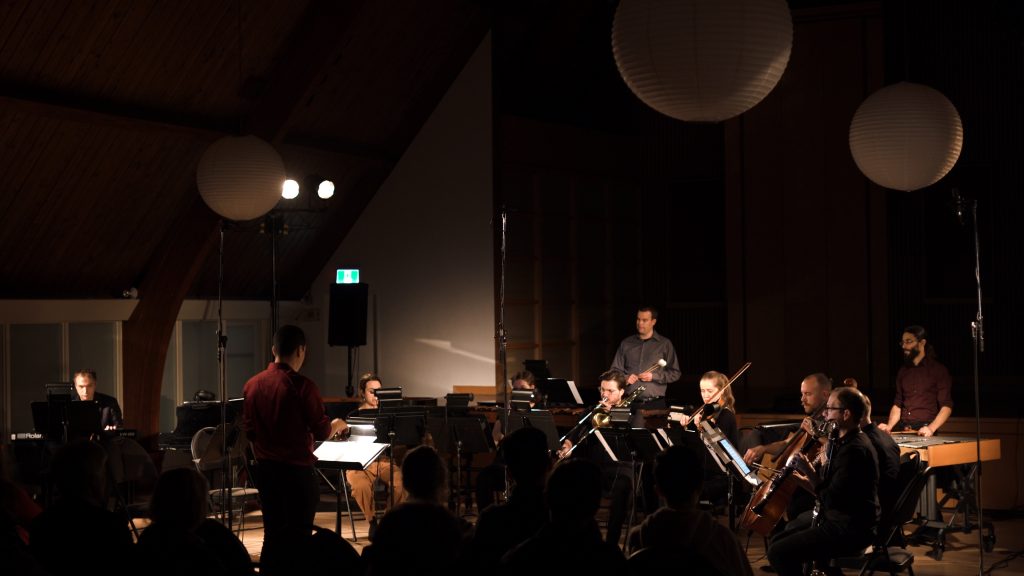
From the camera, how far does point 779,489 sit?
604 cm

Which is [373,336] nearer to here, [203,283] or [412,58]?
[203,283]

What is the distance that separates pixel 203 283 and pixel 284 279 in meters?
0.95

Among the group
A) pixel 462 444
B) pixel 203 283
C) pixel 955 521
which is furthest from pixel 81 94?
pixel 955 521

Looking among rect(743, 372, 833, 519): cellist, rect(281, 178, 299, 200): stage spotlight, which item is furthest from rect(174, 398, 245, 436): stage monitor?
rect(743, 372, 833, 519): cellist

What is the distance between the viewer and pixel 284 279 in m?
12.2

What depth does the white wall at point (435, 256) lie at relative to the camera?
37.4 feet

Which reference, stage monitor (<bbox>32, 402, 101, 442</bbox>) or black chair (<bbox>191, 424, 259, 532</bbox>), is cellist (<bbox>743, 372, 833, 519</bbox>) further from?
stage monitor (<bbox>32, 402, 101, 442</bbox>)

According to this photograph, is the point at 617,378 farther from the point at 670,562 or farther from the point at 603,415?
the point at 670,562

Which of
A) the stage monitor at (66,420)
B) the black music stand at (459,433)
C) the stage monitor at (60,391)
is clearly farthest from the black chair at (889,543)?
the stage monitor at (60,391)

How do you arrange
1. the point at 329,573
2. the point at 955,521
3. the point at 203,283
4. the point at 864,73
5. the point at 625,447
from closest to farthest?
the point at 329,573 → the point at 625,447 → the point at 955,521 → the point at 864,73 → the point at 203,283

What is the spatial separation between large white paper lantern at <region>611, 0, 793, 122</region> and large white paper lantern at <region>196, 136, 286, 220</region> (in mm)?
4161

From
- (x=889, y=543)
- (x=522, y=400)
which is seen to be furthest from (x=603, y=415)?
(x=889, y=543)

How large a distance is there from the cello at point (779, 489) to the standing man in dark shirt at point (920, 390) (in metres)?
2.54

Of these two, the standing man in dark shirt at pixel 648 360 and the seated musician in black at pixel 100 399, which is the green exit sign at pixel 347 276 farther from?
the standing man in dark shirt at pixel 648 360
